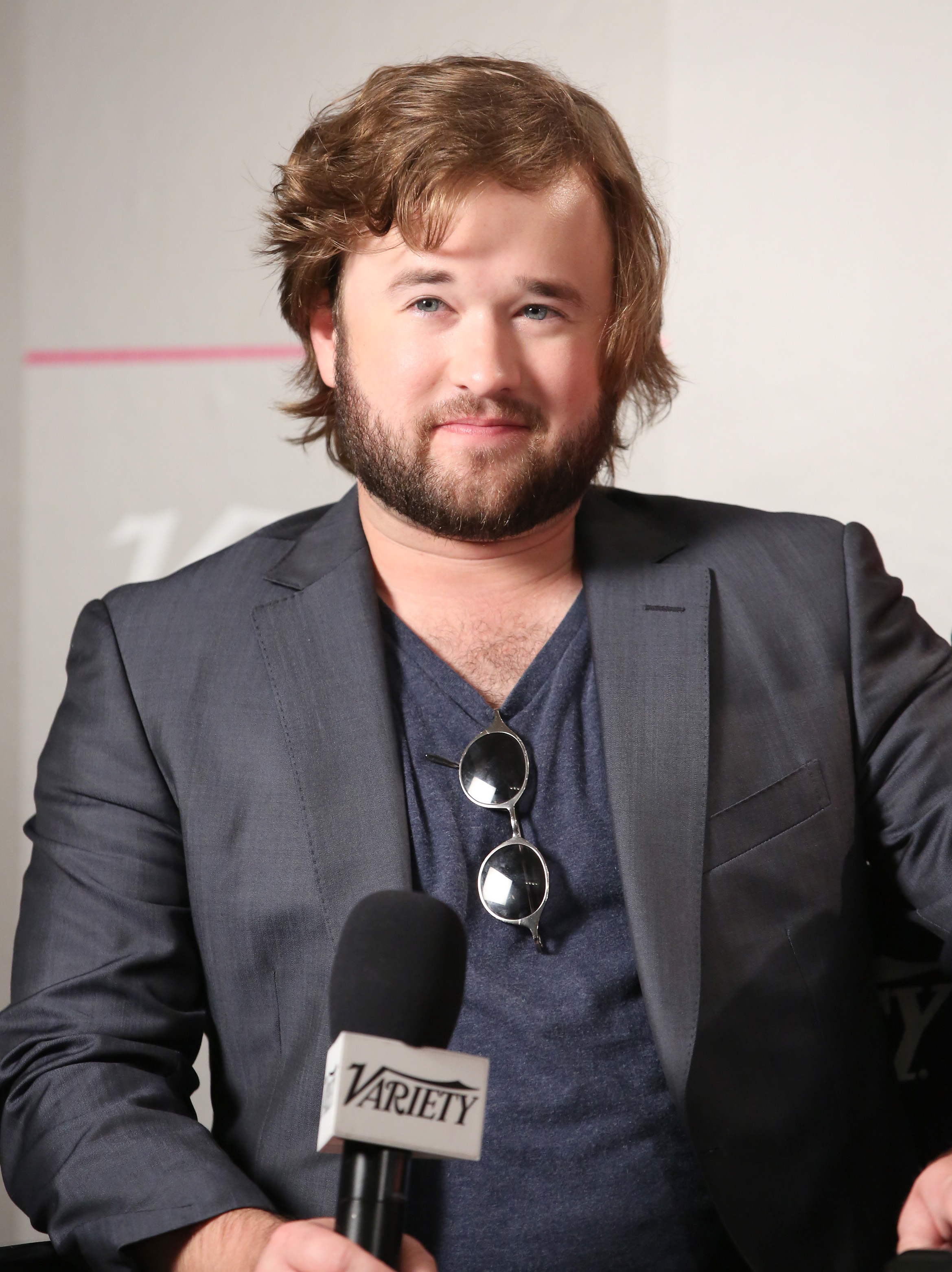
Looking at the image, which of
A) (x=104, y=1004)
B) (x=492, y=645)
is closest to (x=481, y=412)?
(x=492, y=645)

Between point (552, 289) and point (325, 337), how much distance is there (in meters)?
0.39

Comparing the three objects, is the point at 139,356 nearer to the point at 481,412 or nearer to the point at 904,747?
the point at 481,412

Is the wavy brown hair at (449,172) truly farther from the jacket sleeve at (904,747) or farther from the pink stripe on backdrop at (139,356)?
the jacket sleeve at (904,747)

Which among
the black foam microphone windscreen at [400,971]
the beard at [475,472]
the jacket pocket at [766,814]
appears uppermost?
the beard at [475,472]

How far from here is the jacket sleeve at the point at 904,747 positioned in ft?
4.91

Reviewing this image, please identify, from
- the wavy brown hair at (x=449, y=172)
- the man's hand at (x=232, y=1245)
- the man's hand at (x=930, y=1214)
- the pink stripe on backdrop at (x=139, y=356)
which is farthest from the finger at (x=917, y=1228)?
the pink stripe on backdrop at (x=139, y=356)

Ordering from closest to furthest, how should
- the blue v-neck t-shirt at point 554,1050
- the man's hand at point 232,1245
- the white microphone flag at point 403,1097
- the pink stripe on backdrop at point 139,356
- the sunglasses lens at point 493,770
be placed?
the white microphone flag at point 403,1097 < the man's hand at point 232,1245 < the blue v-neck t-shirt at point 554,1050 < the sunglasses lens at point 493,770 < the pink stripe on backdrop at point 139,356

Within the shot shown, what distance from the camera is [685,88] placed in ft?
6.61

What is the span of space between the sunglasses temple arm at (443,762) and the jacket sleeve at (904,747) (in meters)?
0.49

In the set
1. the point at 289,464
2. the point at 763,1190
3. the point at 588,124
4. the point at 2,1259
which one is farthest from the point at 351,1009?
the point at 289,464

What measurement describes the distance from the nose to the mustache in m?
0.01

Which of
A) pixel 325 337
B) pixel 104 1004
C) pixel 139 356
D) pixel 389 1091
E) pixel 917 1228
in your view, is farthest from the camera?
pixel 139 356

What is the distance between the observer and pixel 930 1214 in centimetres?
116

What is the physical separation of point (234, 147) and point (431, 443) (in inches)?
34.4
